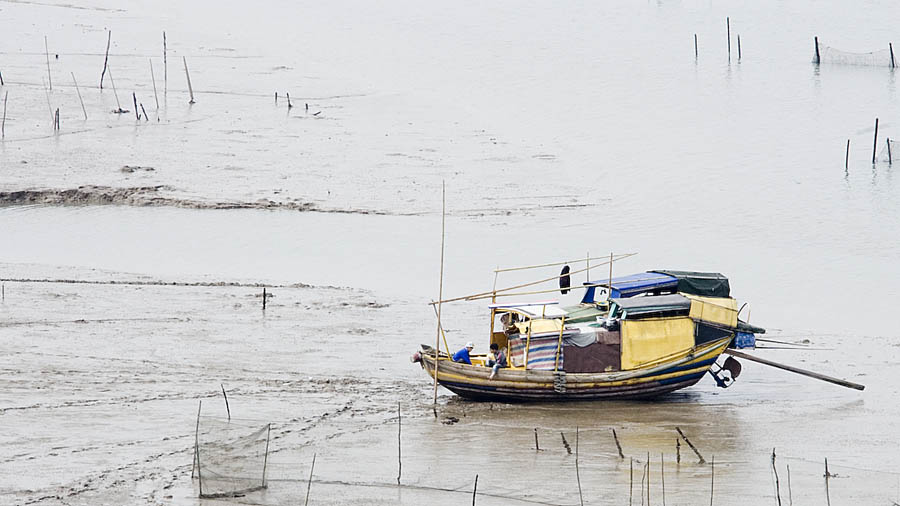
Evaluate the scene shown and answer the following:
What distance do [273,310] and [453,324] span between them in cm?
345

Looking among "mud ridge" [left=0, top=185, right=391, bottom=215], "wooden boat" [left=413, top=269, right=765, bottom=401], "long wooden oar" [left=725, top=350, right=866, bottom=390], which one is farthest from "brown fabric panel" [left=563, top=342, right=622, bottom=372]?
"mud ridge" [left=0, top=185, right=391, bottom=215]

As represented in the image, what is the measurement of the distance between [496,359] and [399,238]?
9474 mm

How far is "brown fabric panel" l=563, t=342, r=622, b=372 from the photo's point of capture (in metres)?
19.0

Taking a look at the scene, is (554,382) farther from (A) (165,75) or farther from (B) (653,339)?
(A) (165,75)

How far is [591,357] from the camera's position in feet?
62.2

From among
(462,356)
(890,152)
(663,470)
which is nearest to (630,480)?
(663,470)

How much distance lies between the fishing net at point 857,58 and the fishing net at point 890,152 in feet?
47.3

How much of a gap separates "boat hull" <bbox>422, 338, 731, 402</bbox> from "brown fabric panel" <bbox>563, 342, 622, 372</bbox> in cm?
14

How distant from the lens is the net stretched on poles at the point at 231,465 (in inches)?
575

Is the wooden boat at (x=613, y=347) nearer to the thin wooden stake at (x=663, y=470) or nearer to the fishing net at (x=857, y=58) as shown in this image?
the thin wooden stake at (x=663, y=470)

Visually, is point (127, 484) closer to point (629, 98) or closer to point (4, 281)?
point (4, 281)

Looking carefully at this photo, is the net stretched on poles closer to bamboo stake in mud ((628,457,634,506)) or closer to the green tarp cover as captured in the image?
bamboo stake in mud ((628,457,634,506))

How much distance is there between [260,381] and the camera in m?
19.2

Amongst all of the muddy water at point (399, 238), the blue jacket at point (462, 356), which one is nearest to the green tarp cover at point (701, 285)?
the muddy water at point (399, 238)
